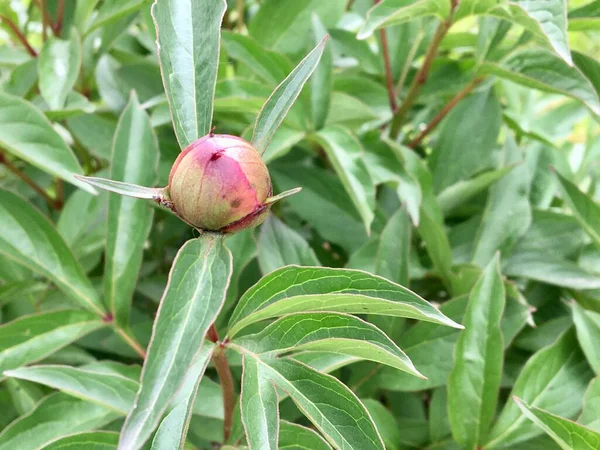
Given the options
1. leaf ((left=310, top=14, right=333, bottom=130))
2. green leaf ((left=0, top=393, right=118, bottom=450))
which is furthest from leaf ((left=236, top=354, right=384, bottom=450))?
leaf ((left=310, top=14, right=333, bottom=130))

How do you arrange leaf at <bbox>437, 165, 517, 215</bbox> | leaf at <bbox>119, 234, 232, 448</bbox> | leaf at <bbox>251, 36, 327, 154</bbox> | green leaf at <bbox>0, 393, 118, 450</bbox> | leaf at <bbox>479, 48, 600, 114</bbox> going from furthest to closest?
1. leaf at <bbox>437, 165, 517, 215</bbox>
2. leaf at <bbox>479, 48, 600, 114</bbox>
3. green leaf at <bbox>0, 393, 118, 450</bbox>
4. leaf at <bbox>251, 36, 327, 154</bbox>
5. leaf at <bbox>119, 234, 232, 448</bbox>

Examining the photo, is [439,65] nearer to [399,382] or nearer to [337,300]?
[399,382]

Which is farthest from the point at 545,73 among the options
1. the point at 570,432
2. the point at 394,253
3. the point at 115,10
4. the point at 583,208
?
Result: the point at 115,10

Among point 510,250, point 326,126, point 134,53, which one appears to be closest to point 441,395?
point 510,250

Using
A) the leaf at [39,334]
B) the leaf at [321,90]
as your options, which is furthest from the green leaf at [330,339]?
the leaf at [321,90]

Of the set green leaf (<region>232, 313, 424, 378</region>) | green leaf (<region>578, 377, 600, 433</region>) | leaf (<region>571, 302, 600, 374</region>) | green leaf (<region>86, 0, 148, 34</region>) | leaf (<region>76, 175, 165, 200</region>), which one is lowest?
green leaf (<region>578, 377, 600, 433</region>)

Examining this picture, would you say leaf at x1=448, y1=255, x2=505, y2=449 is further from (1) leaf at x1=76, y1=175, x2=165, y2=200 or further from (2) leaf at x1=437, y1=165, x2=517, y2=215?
(1) leaf at x1=76, y1=175, x2=165, y2=200
